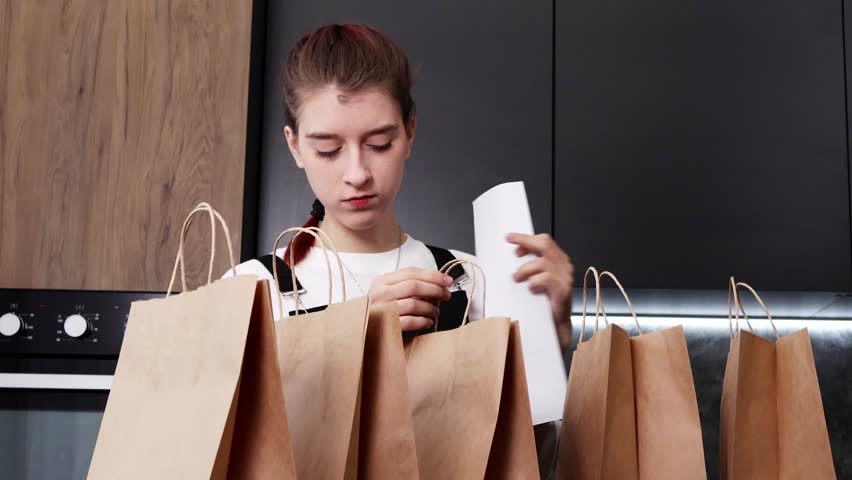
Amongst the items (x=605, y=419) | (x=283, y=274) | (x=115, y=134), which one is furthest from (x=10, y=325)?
(x=605, y=419)

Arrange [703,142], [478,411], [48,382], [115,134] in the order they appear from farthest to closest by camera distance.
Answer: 1. [703,142]
2. [115,134]
3. [48,382]
4. [478,411]

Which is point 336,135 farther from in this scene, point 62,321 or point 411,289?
point 62,321

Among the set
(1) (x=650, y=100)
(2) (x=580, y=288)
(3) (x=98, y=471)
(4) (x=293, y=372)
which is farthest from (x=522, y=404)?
(1) (x=650, y=100)

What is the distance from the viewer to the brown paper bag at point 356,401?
2.08ft

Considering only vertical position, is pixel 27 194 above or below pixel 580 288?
above

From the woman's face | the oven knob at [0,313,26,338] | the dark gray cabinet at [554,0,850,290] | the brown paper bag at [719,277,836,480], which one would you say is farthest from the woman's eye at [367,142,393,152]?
the oven knob at [0,313,26,338]

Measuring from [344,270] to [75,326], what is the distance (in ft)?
1.96

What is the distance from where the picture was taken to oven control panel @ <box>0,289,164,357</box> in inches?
63.2

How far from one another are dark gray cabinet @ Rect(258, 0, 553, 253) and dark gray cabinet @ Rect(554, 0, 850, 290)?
5cm

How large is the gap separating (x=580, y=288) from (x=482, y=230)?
36.0 inches

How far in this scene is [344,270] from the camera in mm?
1267

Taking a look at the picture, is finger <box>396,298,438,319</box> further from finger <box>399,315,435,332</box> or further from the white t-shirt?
the white t-shirt

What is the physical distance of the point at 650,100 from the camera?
1.85m

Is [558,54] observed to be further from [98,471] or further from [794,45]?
[98,471]
